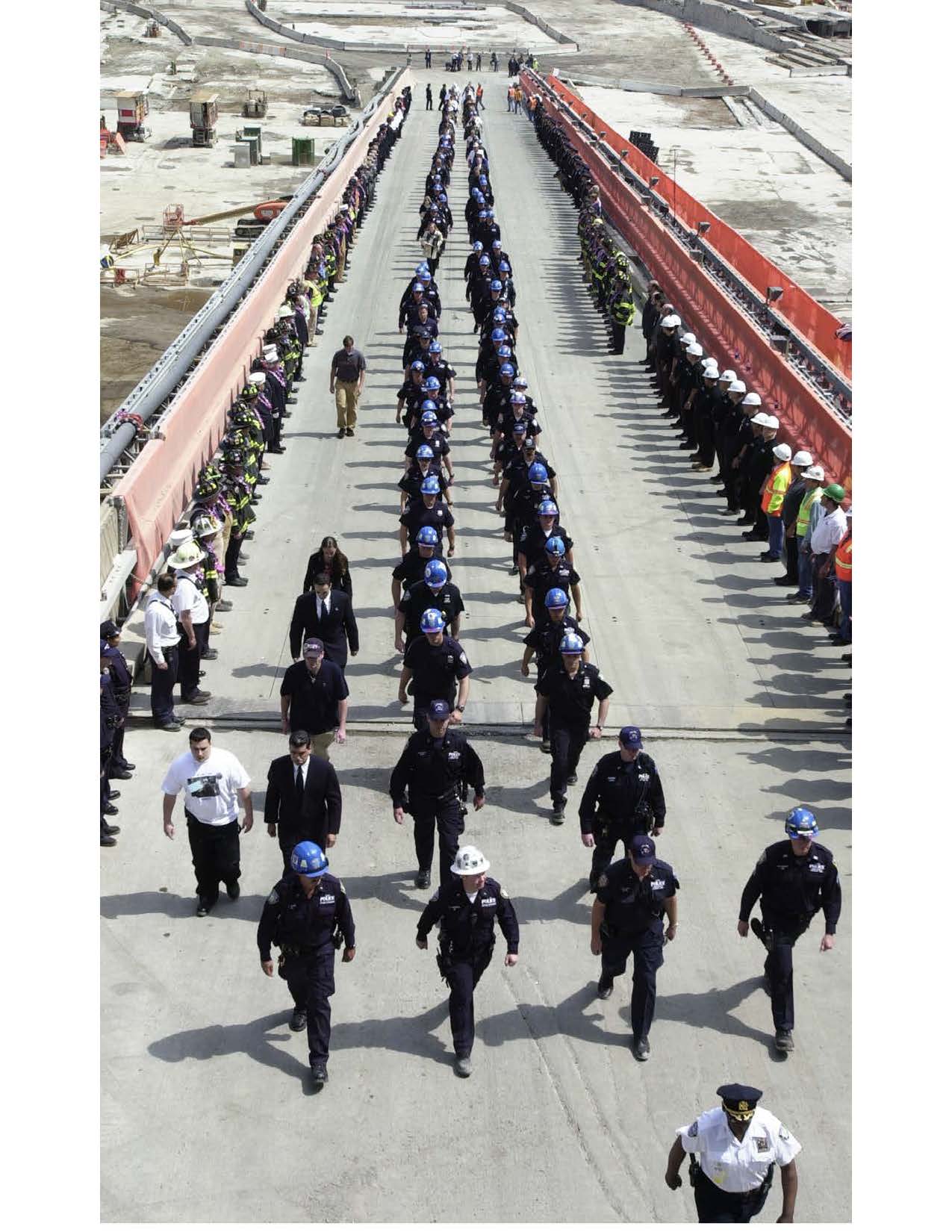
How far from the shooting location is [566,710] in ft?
39.6

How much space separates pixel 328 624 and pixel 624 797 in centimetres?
350

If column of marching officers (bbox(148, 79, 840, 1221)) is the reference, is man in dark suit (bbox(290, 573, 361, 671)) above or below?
above

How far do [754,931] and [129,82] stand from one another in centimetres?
8880

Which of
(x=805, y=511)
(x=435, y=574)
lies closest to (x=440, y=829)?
(x=435, y=574)

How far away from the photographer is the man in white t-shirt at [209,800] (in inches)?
413

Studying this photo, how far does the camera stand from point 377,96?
2665 inches

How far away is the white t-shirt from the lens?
1049cm

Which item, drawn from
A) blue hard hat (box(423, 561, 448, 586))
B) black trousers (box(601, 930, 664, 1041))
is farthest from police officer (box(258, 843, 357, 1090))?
blue hard hat (box(423, 561, 448, 586))

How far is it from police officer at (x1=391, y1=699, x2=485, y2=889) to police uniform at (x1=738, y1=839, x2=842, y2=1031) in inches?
81.6

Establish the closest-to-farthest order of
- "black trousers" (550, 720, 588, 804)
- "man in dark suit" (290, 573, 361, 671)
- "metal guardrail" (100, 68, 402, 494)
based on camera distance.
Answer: "black trousers" (550, 720, 588, 804), "man in dark suit" (290, 573, 361, 671), "metal guardrail" (100, 68, 402, 494)

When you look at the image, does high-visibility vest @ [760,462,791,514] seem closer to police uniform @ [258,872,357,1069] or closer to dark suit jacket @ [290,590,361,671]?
dark suit jacket @ [290,590,361,671]

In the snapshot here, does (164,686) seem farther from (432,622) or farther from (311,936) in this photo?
(311,936)

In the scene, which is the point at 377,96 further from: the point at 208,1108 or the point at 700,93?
the point at 208,1108

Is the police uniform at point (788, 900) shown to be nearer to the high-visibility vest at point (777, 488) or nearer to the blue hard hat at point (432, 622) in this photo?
the blue hard hat at point (432, 622)
